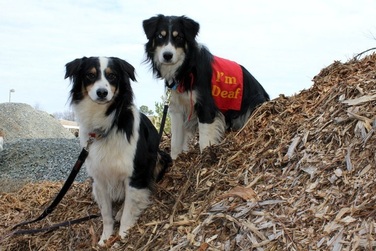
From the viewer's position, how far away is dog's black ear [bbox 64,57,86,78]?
4.70 m

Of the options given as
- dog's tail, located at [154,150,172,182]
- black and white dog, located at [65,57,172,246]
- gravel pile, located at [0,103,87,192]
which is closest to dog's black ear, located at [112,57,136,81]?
black and white dog, located at [65,57,172,246]

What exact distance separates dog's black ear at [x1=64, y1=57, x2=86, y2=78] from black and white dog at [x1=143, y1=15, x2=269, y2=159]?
0.91 meters

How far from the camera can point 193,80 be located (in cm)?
550

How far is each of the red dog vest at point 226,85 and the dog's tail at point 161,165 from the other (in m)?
0.81

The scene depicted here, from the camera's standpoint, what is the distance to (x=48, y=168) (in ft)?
35.9

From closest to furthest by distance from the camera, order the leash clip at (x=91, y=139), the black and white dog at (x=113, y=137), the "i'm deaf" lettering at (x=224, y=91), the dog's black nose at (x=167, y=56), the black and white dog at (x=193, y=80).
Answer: the black and white dog at (x=113, y=137)
the leash clip at (x=91, y=139)
the dog's black nose at (x=167, y=56)
the black and white dog at (x=193, y=80)
the "i'm deaf" lettering at (x=224, y=91)

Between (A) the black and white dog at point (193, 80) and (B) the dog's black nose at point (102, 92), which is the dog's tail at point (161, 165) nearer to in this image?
(A) the black and white dog at point (193, 80)

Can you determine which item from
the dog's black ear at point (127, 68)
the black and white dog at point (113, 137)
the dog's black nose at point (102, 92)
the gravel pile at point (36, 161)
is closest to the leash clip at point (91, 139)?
the black and white dog at point (113, 137)

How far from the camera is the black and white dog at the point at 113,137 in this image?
4.70 meters

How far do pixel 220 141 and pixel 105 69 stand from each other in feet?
5.20

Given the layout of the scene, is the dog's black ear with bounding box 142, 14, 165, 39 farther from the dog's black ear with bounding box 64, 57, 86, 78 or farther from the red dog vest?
the dog's black ear with bounding box 64, 57, 86, 78

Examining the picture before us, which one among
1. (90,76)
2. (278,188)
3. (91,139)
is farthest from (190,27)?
(278,188)

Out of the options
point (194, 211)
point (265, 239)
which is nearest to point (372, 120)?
point (265, 239)

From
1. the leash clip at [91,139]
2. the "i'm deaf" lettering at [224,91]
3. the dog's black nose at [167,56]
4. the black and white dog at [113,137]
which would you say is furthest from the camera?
the "i'm deaf" lettering at [224,91]
